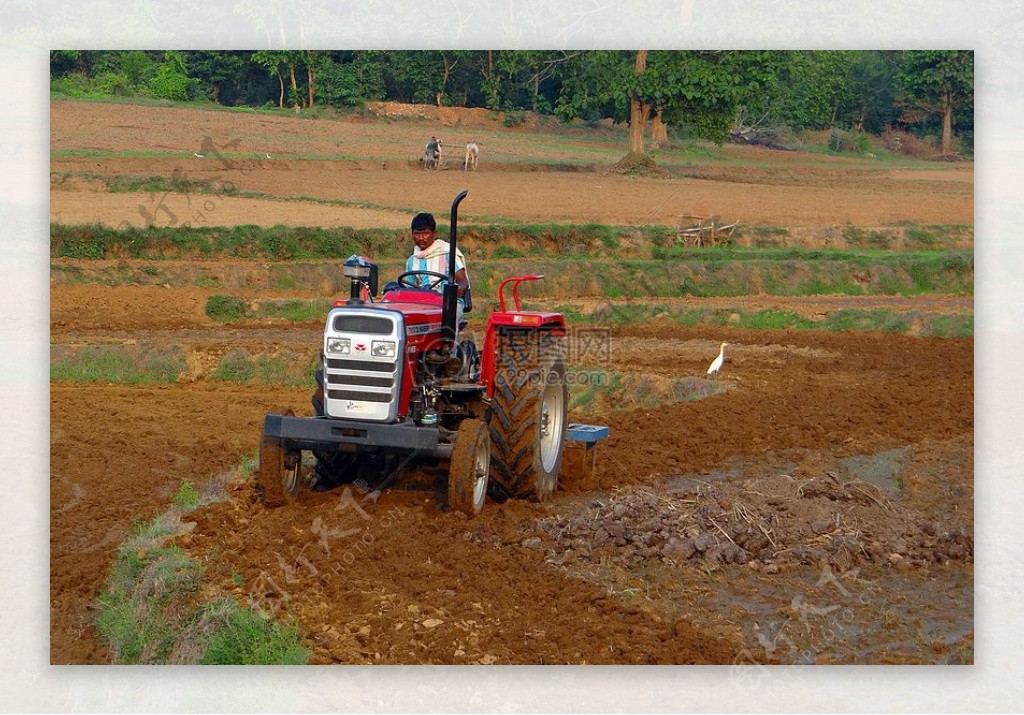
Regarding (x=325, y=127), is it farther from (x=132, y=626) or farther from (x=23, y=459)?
(x=132, y=626)

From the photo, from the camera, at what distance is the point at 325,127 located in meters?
32.3

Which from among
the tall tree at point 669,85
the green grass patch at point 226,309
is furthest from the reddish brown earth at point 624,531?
the tall tree at point 669,85

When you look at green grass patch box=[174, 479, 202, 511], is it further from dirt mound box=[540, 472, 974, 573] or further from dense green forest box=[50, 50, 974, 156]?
dense green forest box=[50, 50, 974, 156]

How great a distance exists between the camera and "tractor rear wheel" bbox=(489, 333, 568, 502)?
8.51 meters

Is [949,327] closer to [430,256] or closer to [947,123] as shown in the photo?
[430,256]

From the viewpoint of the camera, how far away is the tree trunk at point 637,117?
34.7m

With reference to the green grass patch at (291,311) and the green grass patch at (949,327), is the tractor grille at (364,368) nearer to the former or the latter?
the green grass patch at (291,311)

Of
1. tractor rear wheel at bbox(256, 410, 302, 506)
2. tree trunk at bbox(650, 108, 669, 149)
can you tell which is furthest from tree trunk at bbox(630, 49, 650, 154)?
tractor rear wheel at bbox(256, 410, 302, 506)

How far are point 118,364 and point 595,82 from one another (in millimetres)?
22199

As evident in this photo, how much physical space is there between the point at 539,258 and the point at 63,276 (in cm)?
898

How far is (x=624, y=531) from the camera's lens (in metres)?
7.92

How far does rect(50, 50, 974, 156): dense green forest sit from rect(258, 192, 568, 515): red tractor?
17024 millimetres

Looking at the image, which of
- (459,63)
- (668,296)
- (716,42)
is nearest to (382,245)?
(668,296)

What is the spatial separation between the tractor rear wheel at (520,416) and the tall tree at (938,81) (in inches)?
1100
